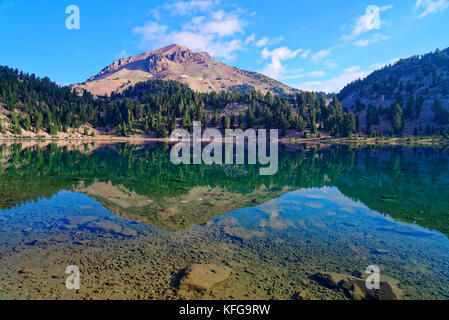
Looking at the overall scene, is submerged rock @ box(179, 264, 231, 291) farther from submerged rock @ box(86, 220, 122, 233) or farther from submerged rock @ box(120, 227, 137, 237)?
submerged rock @ box(86, 220, 122, 233)

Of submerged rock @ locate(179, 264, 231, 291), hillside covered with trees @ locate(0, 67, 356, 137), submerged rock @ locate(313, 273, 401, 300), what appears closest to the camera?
submerged rock @ locate(313, 273, 401, 300)

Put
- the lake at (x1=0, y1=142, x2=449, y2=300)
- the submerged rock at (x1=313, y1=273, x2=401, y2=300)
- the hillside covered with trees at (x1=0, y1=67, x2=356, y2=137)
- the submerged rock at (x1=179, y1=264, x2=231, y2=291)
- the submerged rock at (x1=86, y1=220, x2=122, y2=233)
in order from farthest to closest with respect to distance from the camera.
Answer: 1. the hillside covered with trees at (x1=0, y1=67, x2=356, y2=137)
2. the submerged rock at (x1=86, y1=220, x2=122, y2=233)
3. the lake at (x1=0, y1=142, x2=449, y2=300)
4. the submerged rock at (x1=179, y1=264, x2=231, y2=291)
5. the submerged rock at (x1=313, y1=273, x2=401, y2=300)

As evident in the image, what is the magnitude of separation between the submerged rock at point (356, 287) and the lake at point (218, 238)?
1.03 feet

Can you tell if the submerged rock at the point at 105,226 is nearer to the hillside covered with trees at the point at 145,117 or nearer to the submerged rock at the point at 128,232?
the submerged rock at the point at 128,232

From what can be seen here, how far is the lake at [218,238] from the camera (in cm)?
924

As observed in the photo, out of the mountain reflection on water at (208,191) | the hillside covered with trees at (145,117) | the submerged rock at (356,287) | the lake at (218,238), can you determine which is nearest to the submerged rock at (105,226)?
the lake at (218,238)

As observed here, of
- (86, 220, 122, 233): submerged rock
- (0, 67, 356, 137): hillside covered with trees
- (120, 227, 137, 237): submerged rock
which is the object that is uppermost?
(0, 67, 356, 137): hillside covered with trees

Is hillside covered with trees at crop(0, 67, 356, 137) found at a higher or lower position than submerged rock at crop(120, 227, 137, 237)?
higher

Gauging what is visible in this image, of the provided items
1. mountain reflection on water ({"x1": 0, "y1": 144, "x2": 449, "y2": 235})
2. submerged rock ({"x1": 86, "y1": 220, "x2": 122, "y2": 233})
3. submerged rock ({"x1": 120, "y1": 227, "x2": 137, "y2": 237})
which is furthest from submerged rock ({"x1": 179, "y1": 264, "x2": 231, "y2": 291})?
submerged rock ({"x1": 86, "y1": 220, "x2": 122, "y2": 233})

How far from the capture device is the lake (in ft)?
30.3

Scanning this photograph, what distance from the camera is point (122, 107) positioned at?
19612 cm

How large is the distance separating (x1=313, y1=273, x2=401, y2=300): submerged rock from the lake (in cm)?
31

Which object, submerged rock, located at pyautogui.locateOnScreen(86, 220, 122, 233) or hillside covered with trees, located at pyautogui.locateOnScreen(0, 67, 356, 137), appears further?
hillside covered with trees, located at pyautogui.locateOnScreen(0, 67, 356, 137)

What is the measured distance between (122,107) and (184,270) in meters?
208
